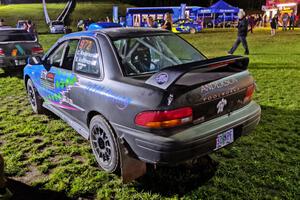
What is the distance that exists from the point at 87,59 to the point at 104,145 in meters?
1.07

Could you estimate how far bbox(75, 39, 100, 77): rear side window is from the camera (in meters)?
3.43

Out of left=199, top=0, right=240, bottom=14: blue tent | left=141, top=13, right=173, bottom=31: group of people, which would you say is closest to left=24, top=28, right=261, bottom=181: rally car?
left=141, top=13, right=173, bottom=31: group of people

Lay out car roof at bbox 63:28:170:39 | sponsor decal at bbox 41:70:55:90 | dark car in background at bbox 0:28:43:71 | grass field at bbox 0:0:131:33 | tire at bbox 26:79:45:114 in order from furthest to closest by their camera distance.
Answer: grass field at bbox 0:0:131:33
dark car in background at bbox 0:28:43:71
tire at bbox 26:79:45:114
sponsor decal at bbox 41:70:55:90
car roof at bbox 63:28:170:39

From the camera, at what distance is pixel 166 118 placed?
2637 mm

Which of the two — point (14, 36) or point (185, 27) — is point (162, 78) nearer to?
point (14, 36)

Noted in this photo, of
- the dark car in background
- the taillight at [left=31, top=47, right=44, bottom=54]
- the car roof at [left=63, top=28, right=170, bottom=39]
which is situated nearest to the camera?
the car roof at [left=63, top=28, right=170, bottom=39]

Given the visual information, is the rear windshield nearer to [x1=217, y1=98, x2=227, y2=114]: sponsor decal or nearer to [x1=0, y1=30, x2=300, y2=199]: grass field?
[x1=0, y1=30, x2=300, y2=199]: grass field

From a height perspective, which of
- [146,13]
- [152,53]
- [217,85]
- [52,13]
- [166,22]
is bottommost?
[217,85]

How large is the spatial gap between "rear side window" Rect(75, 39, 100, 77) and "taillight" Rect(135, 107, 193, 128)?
3.11ft

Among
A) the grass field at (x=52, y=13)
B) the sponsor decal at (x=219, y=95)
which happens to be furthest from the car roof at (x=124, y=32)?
the grass field at (x=52, y=13)

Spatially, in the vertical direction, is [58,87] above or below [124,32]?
below

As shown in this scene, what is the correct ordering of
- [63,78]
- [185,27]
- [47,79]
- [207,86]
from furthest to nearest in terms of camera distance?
1. [185,27]
2. [47,79]
3. [63,78]
4. [207,86]

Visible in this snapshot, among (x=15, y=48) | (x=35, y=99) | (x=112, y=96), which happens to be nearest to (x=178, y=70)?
(x=112, y=96)

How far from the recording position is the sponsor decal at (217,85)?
9.20 feet
